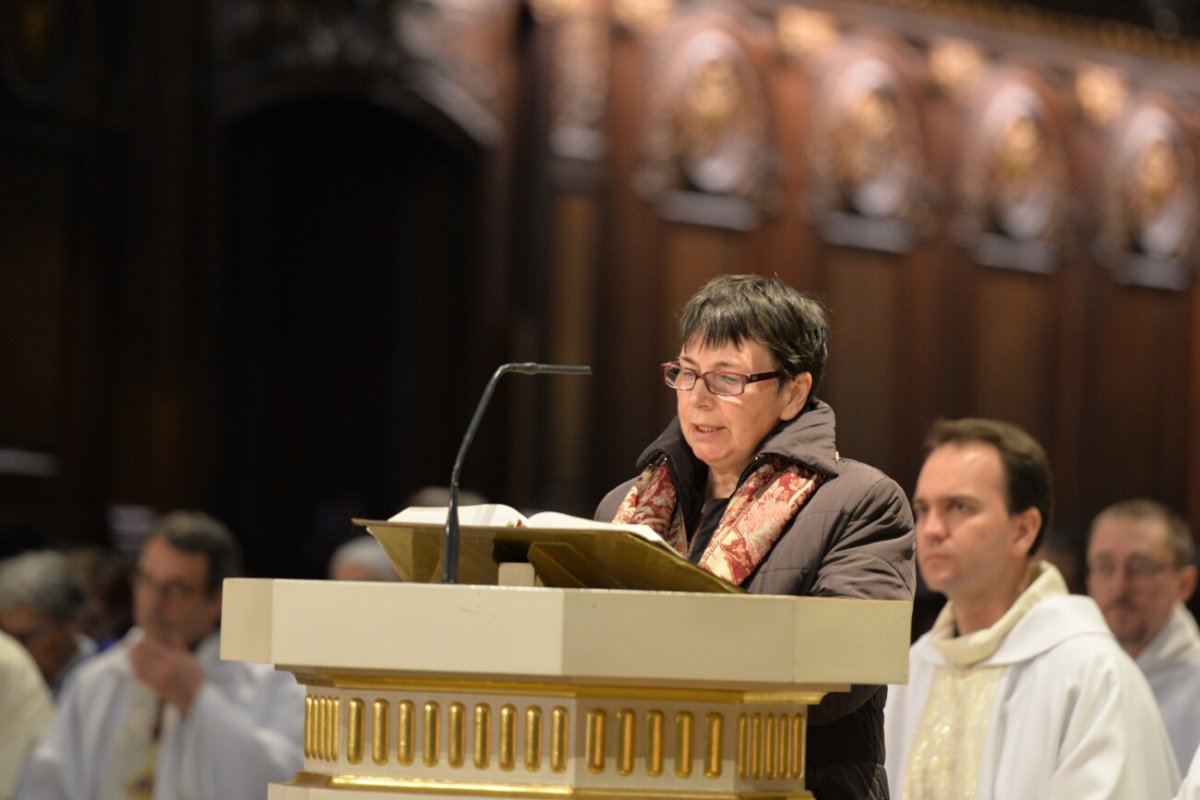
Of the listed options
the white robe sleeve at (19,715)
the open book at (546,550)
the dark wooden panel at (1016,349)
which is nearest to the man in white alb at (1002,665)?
the open book at (546,550)

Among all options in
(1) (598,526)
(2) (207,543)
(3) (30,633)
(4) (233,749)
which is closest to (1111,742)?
(1) (598,526)

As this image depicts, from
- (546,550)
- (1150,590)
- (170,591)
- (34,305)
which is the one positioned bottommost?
(170,591)

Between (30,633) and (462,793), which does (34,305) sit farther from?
(462,793)

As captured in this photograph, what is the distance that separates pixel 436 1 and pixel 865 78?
2905mm

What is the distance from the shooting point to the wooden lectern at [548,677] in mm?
2332

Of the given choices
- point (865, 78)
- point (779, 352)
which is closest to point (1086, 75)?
point (865, 78)

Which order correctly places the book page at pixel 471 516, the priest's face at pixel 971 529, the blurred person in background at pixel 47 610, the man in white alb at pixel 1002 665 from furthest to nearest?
1. the blurred person in background at pixel 47 610
2. the priest's face at pixel 971 529
3. the man in white alb at pixel 1002 665
4. the book page at pixel 471 516

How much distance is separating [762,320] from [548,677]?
0.92m

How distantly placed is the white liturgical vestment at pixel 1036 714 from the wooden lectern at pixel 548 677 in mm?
1643

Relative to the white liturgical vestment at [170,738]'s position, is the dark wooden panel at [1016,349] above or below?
above

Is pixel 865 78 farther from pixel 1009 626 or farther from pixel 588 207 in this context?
pixel 1009 626

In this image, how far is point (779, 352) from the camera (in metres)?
3.08

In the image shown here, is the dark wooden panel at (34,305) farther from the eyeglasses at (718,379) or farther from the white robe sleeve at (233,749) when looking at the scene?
the eyeglasses at (718,379)

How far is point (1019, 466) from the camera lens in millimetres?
4551
